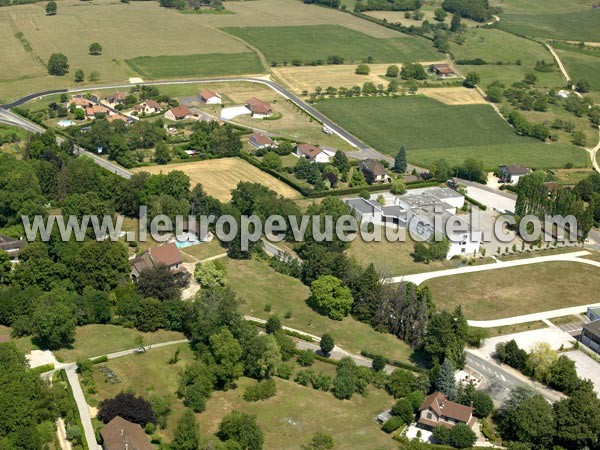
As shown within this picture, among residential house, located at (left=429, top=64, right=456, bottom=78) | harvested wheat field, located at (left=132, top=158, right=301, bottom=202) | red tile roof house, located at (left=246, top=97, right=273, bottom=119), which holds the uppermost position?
residential house, located at (left=429, top=64, right=456, bottom=78)

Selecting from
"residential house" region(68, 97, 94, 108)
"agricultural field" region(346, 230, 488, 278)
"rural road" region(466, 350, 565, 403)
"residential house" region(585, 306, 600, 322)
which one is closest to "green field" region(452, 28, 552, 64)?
"residential house" region(68, 97, 94, 108)

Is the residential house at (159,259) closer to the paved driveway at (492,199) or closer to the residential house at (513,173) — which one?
the paved driveway at (492,199)

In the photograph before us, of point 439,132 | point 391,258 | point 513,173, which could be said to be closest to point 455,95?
point 439,132

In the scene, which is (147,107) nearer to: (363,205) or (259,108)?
(259,108)

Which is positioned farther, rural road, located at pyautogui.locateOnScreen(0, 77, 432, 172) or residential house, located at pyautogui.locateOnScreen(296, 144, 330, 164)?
rural road, located at pyautogui.locateOnScreen(0, 77, 432, 172)

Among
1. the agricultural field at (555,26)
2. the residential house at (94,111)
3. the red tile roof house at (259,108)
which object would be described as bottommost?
the residential house at (94,111)

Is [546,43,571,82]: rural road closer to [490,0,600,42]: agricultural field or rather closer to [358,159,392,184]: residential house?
[490,0,600,42]: agricultural field

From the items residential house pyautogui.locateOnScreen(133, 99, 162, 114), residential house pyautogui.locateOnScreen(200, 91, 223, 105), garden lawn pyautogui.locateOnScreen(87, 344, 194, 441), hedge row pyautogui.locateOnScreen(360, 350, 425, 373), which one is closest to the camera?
garden lawn pyautogui.locateOnScreen(87, 344, 194, 441)

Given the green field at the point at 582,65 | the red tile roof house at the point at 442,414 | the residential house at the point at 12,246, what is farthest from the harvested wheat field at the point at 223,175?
the green field at the point at 582,65
